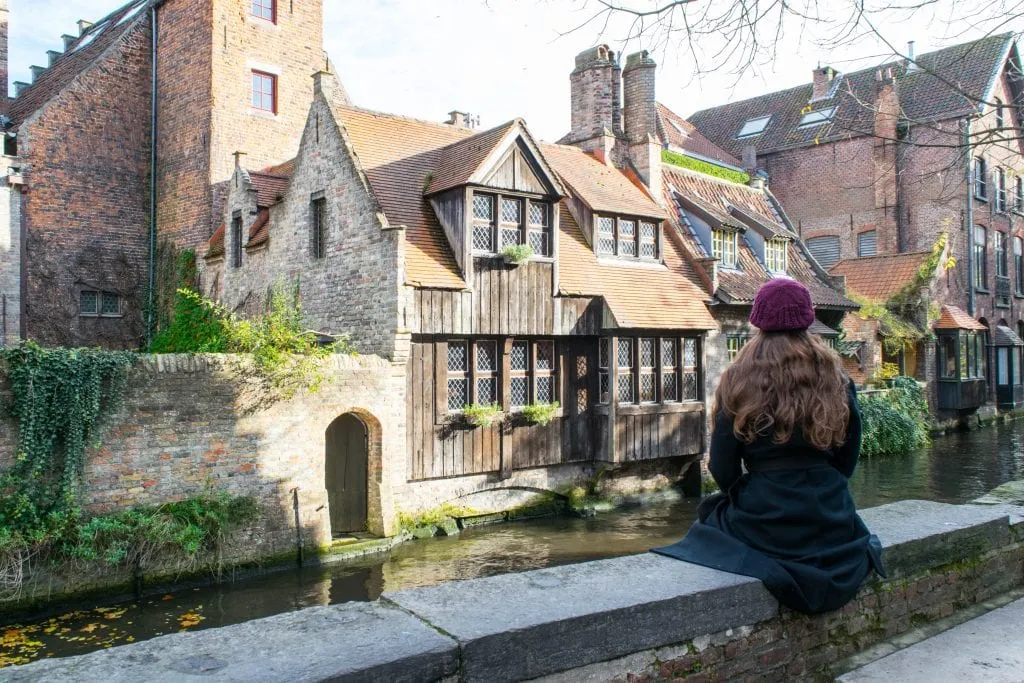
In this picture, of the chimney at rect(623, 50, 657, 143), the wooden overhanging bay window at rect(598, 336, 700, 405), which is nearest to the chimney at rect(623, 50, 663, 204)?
the chimney at rect(623, 50, 657, 143)

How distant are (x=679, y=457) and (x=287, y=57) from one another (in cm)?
1501

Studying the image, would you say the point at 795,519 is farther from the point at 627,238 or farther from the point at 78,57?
the point at 78,57

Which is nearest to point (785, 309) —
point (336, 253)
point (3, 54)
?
point (336, 253)

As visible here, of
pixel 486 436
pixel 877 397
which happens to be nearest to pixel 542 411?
pixel 486 436

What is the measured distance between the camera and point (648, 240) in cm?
1869

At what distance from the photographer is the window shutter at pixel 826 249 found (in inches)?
1318

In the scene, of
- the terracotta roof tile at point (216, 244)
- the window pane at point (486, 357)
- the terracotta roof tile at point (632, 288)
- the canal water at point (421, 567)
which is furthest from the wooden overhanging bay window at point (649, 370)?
the terracotta roof tile at point (216, 244)

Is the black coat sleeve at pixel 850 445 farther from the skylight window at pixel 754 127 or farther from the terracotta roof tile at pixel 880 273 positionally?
the skylight window at pixel 754 127

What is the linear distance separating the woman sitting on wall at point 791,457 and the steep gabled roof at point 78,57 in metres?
23.1

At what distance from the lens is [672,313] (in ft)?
56.8

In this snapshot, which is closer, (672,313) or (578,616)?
(578,616)

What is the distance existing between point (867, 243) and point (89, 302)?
27641mm

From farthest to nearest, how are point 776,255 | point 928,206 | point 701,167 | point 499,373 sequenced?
1. point 928,206
2. point 701,167
3. point 776,255
4. point 499,373

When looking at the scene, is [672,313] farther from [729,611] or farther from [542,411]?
[729,611]
